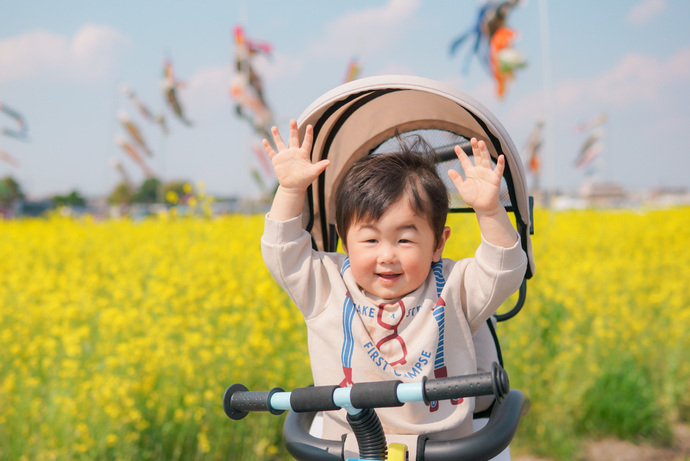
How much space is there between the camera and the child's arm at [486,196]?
1417 mm

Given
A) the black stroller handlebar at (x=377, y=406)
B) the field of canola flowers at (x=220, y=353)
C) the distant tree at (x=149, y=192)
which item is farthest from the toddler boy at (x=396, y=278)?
the distant tree at (x=149, y=192)

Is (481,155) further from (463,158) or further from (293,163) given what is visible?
(293,163)

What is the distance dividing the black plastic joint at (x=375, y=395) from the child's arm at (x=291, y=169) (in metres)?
0.59

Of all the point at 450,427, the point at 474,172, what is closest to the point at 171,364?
the point at 450,427

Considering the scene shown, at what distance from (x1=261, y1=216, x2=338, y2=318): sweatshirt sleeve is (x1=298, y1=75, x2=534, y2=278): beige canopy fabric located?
0.27 meters

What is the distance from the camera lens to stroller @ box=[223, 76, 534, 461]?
1146 millimetres

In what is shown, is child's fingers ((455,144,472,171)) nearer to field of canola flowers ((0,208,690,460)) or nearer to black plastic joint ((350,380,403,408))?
black plastic joint ((350,380,403,408))

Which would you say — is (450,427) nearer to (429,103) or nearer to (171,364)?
(429,103)

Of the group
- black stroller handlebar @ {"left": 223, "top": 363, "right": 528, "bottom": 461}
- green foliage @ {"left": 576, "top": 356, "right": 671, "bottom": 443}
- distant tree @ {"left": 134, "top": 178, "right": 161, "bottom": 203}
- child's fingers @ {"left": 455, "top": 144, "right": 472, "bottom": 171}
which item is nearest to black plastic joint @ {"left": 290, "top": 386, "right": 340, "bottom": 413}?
black stroller handlebar @ {"left": 223, "top": 363, "right": 528, "bottom": 461}

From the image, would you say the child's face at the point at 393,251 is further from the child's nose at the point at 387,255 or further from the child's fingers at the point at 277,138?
the child's fingers at the point at 277,138

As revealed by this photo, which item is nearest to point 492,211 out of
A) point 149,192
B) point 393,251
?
Answer: point 393,251

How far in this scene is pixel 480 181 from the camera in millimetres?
1442

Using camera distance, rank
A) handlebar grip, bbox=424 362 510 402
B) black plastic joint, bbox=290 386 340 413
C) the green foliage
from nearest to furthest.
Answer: handlebar grip, bbox=424 362 510 402 → black plastic joint, bbox=290 386 340 413 → the green foliage

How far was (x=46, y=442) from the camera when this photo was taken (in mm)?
2744
